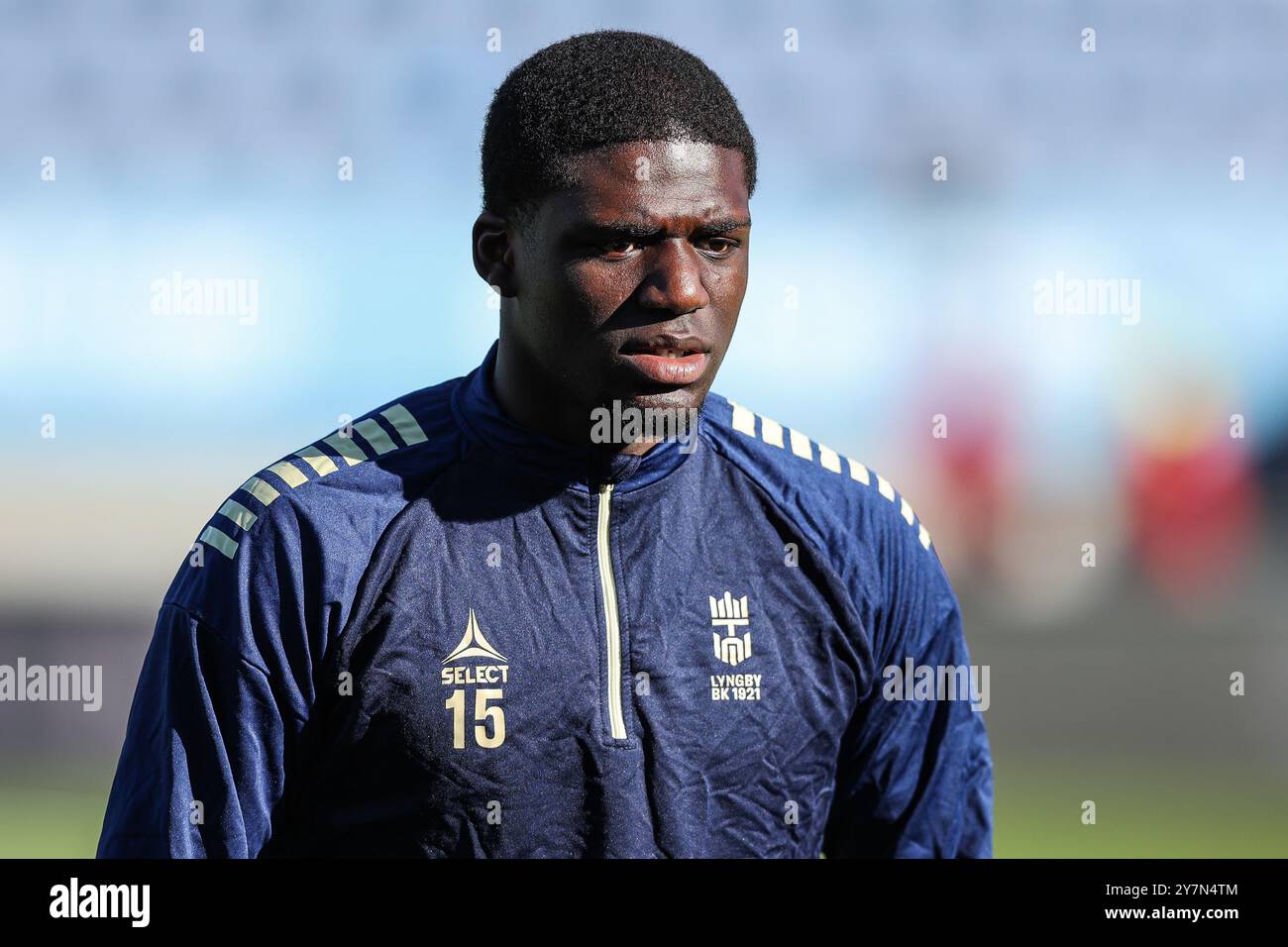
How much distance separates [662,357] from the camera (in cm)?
253

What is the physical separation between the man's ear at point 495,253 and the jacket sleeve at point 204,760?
0.76m

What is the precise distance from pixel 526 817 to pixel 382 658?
0.35 m

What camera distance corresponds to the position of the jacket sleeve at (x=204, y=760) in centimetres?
246

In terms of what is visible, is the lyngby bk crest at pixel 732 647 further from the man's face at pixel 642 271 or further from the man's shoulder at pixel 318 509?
the man's shoulder at pixel 318 509

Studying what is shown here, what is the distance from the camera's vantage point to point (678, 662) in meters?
2.63

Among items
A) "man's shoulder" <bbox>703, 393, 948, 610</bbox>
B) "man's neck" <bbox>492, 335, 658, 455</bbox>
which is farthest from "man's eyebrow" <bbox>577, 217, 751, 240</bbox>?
"man's shoulder" <bbox>703, 393, 948, 610</bbox>

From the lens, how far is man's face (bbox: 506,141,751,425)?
249cm

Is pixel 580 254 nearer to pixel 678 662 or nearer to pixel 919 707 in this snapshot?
pixel 678 662

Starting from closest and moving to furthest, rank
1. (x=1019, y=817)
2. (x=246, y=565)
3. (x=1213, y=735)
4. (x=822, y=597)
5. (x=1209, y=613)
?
(x=246, y=565) < (x=822, y=597) < (x=1019, y=817) < (x=1213, y=735) < (x=1209, y=613)

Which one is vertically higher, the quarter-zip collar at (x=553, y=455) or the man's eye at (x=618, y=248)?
the man's eye at (x=618, y=248)

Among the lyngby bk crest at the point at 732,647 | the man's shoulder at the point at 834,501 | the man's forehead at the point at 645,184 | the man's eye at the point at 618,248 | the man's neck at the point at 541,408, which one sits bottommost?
the lyngby bk crest at the point at 732,647

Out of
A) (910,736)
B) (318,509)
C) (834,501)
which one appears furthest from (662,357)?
(910,736)

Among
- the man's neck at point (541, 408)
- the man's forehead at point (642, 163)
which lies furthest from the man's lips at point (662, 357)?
the man's forehead at point (642, 163)

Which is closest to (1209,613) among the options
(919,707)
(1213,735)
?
(1213,735)
